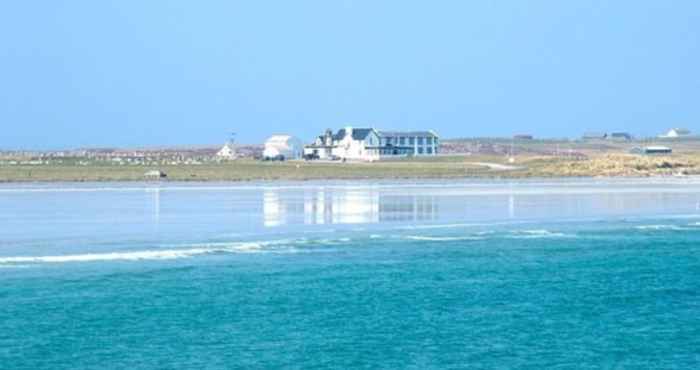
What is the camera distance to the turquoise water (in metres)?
19.3

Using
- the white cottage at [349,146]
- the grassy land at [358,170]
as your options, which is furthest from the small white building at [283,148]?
the grassy land at [358,170]

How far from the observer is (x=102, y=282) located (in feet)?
84.3

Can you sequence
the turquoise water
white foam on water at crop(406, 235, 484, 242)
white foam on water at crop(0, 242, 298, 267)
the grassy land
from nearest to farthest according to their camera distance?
1. the turquoise water
2. white foam on water at crop(0, 242, 298, 267)
3. white foam on water at crop(406, 235, 484, 242)
4. the grassy land

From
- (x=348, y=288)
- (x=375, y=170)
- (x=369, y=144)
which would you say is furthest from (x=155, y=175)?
(x=348, y=288)

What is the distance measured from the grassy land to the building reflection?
1718 cm

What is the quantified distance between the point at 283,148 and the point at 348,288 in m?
88.8

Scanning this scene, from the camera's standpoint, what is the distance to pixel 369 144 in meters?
112

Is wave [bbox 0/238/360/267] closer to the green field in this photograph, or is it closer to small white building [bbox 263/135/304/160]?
the green field

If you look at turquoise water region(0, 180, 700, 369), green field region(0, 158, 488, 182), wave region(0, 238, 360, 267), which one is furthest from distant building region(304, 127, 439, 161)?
wave region(0, 238, 360, 267)

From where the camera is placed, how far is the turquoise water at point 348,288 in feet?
63.4

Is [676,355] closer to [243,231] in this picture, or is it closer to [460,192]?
[243,231]

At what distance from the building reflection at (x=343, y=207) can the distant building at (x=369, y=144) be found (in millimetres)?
51143

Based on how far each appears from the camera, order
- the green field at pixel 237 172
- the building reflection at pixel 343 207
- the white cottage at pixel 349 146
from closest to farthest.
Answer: the building reflection at pixel 343 207, the green field at pixel 237 172, the white cottage at pixel 349 146

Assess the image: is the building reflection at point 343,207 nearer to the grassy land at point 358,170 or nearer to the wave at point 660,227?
the wave at point 660,227
